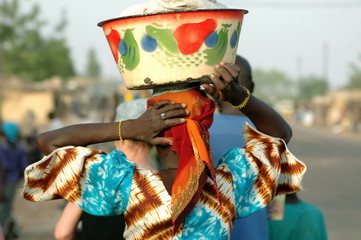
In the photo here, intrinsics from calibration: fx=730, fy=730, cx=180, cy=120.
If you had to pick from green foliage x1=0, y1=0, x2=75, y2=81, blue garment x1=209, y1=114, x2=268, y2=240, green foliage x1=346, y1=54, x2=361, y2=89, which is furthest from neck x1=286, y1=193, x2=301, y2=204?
green foliage x1=346, y1=54, x2=361, y2=89

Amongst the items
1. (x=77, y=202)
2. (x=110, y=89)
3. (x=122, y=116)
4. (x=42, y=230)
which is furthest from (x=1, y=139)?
(x=110, y=89)

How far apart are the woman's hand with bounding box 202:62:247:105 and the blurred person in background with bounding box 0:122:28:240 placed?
5755 mm

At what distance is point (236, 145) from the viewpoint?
360 centimetres

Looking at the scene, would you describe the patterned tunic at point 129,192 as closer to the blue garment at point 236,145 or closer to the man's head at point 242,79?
the blue garment at point 236,145

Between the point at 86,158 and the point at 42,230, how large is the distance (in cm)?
668

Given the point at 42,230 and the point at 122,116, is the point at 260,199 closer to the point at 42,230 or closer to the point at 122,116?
the point at 122,116

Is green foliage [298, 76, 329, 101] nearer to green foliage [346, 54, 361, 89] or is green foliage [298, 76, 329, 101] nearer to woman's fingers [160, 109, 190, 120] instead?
green foliage [346, 54, 361, 89]

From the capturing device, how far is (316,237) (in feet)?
14.3

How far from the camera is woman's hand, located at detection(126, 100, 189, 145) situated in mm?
2637

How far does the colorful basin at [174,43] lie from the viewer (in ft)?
8.35

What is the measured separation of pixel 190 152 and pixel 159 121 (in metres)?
0.16

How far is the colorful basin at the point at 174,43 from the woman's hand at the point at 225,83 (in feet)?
0.12

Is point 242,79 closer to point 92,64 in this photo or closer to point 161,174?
point 161,174

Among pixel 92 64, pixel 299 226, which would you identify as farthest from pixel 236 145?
pixel 92 64
